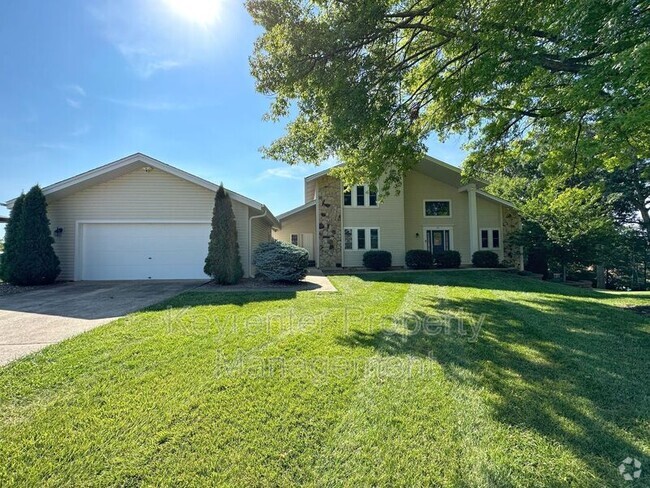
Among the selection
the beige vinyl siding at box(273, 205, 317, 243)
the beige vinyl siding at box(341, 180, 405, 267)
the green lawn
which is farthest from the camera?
the beige vinyl siding at box(273, 205, 317, 243)

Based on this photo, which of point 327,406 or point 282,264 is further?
point 282,264

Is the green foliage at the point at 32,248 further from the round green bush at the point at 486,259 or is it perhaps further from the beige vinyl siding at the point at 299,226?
the round green bush at the point at 486,259

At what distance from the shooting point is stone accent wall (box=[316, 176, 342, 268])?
693 inches

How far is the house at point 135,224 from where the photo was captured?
11.8 metres

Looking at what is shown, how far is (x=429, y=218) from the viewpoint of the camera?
61.6 feet

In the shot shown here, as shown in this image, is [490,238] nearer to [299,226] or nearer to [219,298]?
[299,226]

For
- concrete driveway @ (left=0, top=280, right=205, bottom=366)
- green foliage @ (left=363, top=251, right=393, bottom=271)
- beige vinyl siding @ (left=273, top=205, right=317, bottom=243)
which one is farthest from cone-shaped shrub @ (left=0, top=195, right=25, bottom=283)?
green foliage @ (left=363, top=251, right=393, bottom=271)

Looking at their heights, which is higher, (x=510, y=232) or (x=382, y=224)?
(x=382, y=224)

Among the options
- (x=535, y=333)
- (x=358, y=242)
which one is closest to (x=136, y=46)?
(x=535, y=333)

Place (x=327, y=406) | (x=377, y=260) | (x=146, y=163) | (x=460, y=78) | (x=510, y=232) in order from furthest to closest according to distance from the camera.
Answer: (x=510, y=232), (x=377, y=260), (x=146, y=163), (x=460, y=78), (x=327, y=406)

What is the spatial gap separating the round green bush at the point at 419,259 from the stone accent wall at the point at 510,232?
15.9 ft

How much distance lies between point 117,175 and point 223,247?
5568 millimetres

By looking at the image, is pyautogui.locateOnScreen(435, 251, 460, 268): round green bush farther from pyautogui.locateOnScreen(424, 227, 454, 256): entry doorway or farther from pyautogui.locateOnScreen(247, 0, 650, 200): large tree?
pyautogui.locateOnScreen(247, 0, 650, 200): large tree

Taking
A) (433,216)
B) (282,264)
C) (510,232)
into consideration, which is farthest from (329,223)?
(510,232)
